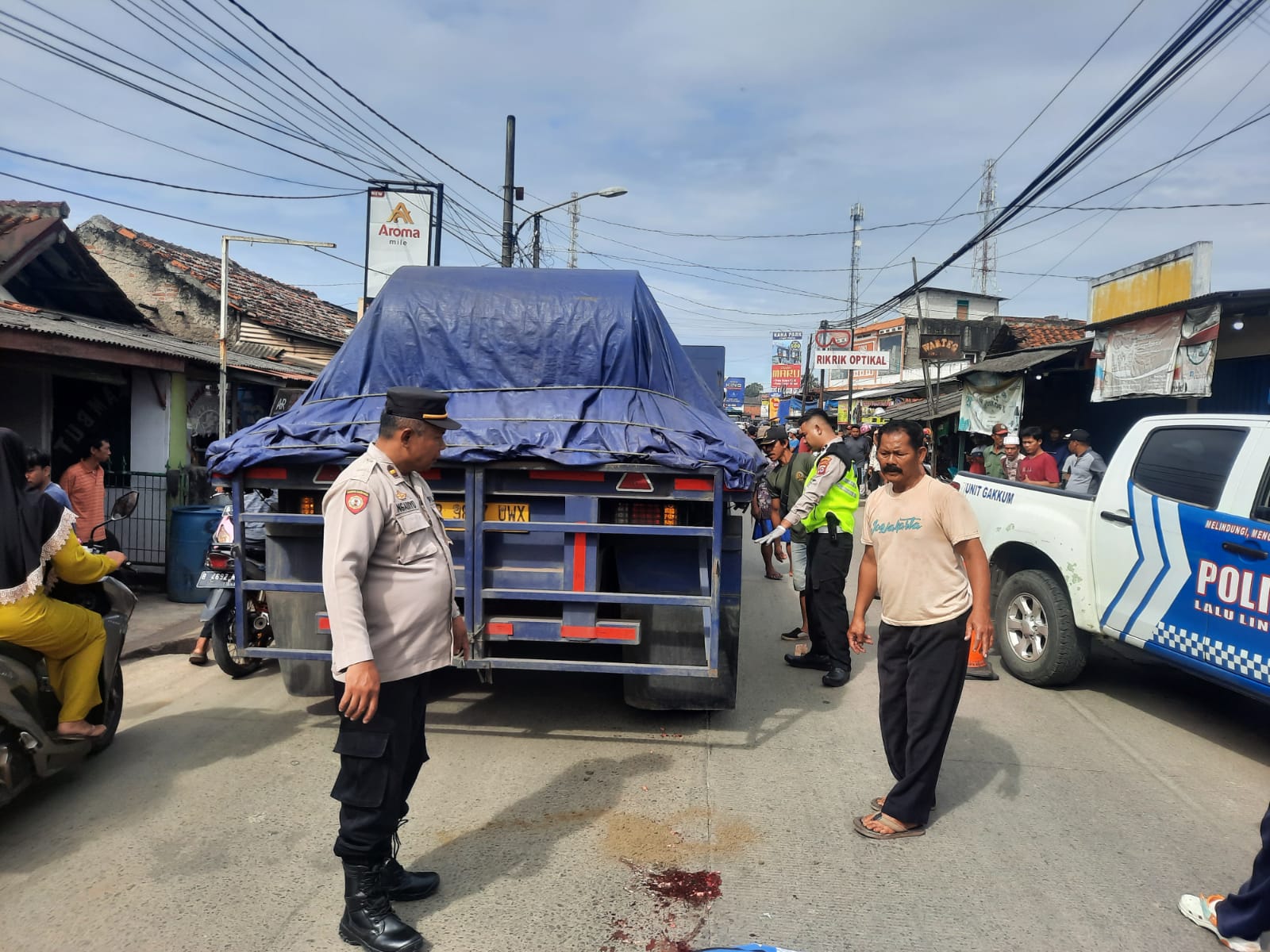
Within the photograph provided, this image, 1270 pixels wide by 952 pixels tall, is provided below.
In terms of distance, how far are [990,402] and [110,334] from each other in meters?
14.3

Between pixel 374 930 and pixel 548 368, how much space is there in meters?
3.24

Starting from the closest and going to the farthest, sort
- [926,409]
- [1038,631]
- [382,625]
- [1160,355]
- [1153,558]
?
[382,625] < [1153,558] < [1038,631] < [1160,355] < [926,409]

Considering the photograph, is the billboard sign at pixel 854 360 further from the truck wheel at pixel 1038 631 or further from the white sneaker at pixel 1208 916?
the white sneaker at pixel 1208 916

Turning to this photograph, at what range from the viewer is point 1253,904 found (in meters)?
2.82

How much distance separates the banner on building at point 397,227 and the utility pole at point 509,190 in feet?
10.7

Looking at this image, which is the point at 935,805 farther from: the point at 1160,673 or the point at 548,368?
the point at 1160,673

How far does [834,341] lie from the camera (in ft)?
70.6

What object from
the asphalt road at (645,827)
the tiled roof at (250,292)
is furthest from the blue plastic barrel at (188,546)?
the tiled roof at (250,292)

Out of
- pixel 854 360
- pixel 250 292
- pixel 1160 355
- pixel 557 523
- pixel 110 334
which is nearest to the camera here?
pixel 557 523

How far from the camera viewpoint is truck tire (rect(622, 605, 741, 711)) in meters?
4.43

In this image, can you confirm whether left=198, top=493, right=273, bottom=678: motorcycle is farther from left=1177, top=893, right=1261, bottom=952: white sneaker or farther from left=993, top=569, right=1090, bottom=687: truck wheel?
left=993, top=569, right=1090, bottom=687: truck wheel

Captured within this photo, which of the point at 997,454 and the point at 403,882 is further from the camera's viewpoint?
the point at 997,454

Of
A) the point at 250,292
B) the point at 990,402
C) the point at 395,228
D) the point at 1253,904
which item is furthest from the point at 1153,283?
the point at 250,292

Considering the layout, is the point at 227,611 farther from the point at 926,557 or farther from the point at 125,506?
the point at 926,557
